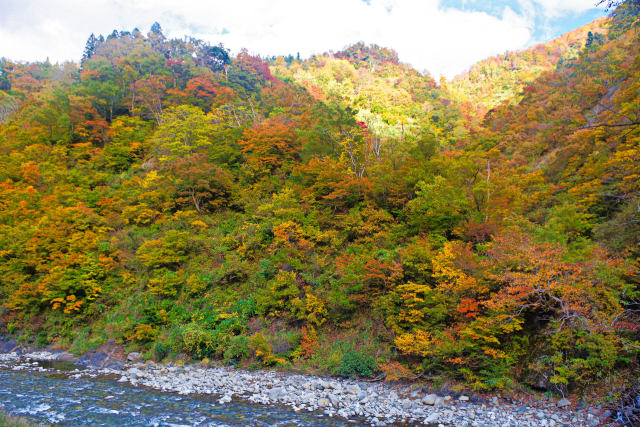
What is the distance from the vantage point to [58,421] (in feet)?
26.6

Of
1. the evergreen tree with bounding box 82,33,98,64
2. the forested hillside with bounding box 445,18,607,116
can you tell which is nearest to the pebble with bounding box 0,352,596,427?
the forested hillside with bounding box 445,18,607,116

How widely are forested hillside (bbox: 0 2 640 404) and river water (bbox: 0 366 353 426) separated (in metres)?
3.43

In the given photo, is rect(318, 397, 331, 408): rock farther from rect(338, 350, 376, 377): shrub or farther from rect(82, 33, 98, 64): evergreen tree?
rect(82, 33, 98, 64): evergreen tree

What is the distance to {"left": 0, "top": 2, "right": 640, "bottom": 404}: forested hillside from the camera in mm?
9445

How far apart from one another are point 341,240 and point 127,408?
11940mm

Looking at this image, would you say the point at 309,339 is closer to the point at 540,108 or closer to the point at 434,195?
the point at 434,195

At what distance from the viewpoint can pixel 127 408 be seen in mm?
9219

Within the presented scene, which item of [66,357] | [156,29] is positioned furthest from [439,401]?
[156,29]

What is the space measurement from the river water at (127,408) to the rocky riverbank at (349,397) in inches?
21.4

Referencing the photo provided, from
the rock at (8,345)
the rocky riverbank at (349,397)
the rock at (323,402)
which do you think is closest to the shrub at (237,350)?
the rocky riverbank at (349,397)

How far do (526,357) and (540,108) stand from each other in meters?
30.5

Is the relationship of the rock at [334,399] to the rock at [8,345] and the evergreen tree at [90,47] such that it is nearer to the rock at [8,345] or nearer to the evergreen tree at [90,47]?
the rock at [8,345]

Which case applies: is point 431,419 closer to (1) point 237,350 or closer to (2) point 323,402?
(2) point 323,402

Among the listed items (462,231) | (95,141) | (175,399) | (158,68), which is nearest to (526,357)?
(462,231)
